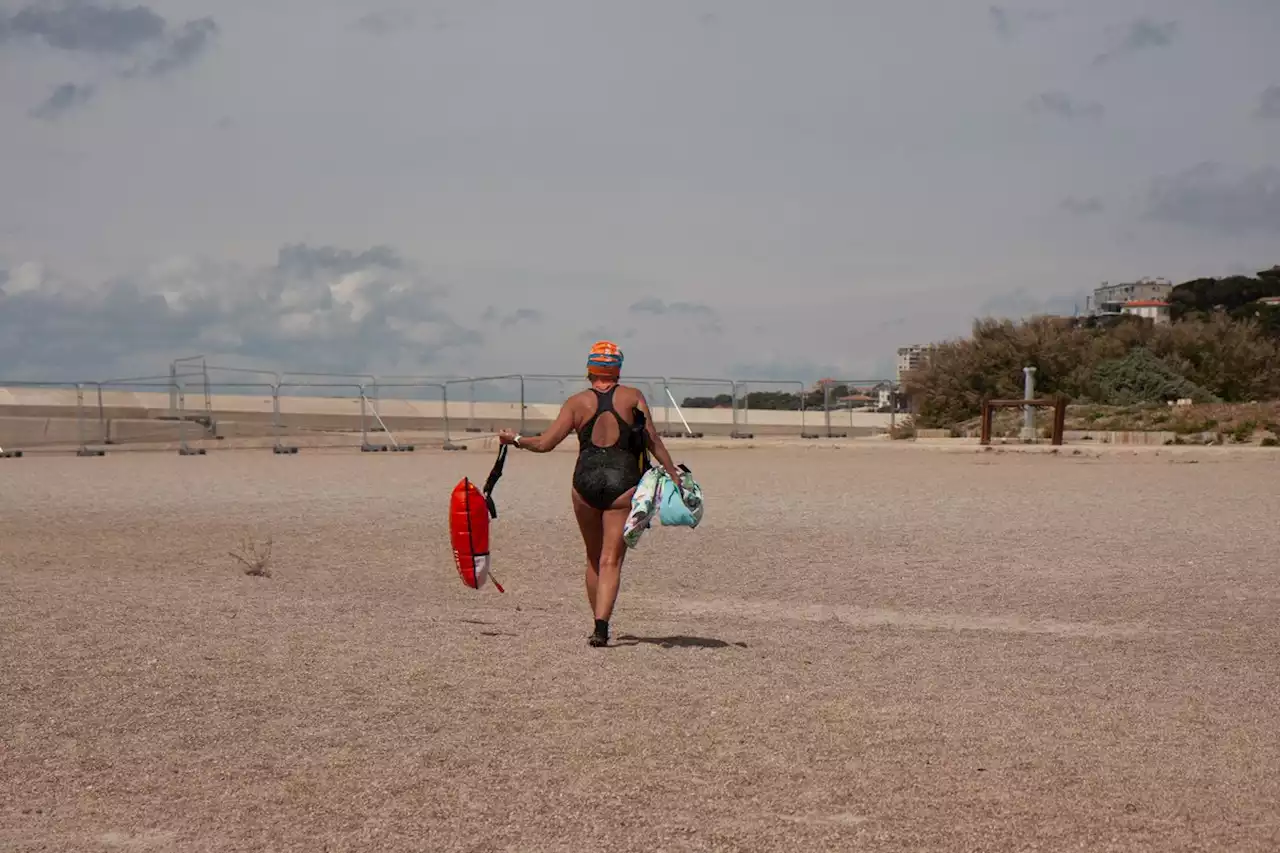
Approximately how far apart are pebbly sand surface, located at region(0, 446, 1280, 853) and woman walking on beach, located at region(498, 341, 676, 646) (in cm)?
58

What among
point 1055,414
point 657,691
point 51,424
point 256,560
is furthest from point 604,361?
point 51,424

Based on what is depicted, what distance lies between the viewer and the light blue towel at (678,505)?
30.6 ft

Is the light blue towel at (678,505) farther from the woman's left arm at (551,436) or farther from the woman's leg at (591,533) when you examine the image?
the woman's left arm at (551,436)

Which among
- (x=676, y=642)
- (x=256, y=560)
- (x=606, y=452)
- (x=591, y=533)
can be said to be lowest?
(x=676, y=642)

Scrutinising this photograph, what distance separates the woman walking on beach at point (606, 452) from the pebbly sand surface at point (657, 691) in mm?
578

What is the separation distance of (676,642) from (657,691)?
73.4 inches

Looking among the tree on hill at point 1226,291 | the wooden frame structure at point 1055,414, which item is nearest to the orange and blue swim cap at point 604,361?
the wooden frame structure at point 1055,414

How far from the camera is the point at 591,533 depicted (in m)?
9.59

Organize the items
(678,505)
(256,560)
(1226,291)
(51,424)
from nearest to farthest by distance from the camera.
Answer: (678,505)
(256,560)
(51,424)
(1226,291)

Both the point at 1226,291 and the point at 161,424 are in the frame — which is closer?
the point at 161,424

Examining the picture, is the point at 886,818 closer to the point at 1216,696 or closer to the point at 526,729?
the point at 526,729

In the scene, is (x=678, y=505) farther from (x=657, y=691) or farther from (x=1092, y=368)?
(x=1092, y=368)

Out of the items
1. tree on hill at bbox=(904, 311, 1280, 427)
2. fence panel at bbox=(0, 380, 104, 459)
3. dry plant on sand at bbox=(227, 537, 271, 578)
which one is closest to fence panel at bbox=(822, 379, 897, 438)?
tree on hill at bbox=(904, 311, 1280, 427)

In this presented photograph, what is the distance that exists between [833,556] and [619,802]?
30.7 ft
